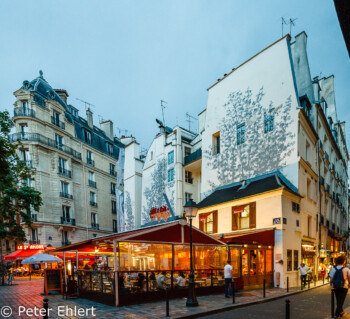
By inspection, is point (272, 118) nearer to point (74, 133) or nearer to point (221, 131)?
point (221, 131)

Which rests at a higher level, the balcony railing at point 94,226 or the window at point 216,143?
the window at point 216,143

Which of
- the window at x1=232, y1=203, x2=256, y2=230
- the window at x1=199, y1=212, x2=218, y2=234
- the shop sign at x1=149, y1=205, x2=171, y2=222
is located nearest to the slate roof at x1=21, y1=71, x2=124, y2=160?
the shop sign at x1=149, y1=205, x2=171, y2=222

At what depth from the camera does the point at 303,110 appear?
18172mm

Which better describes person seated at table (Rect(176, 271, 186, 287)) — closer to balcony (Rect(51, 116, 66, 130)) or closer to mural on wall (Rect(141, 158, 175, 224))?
mural on wall (Rect(141, 158, 175, 224))

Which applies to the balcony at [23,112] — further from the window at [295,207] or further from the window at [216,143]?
the window at [295,207]

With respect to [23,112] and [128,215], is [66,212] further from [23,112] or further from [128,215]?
[23,112]

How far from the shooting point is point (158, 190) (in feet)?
101

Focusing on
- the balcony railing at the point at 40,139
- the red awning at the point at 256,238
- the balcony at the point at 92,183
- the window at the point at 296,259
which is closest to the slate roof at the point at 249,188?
the red awning at the point at 256,238

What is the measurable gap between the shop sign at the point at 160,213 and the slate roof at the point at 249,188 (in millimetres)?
7612

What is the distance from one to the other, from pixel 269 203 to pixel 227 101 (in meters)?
9.98

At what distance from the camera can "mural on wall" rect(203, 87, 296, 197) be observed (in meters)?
18.8

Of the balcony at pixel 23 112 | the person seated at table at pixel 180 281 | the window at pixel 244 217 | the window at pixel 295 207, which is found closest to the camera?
the person seated at table at pixel 180 281

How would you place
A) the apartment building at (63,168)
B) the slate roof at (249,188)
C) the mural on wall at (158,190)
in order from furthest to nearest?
the apartment building at (63,168) → the mural on wall at (158,190) → the slate roof at (249,188)

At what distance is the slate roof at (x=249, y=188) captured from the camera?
17.4m
